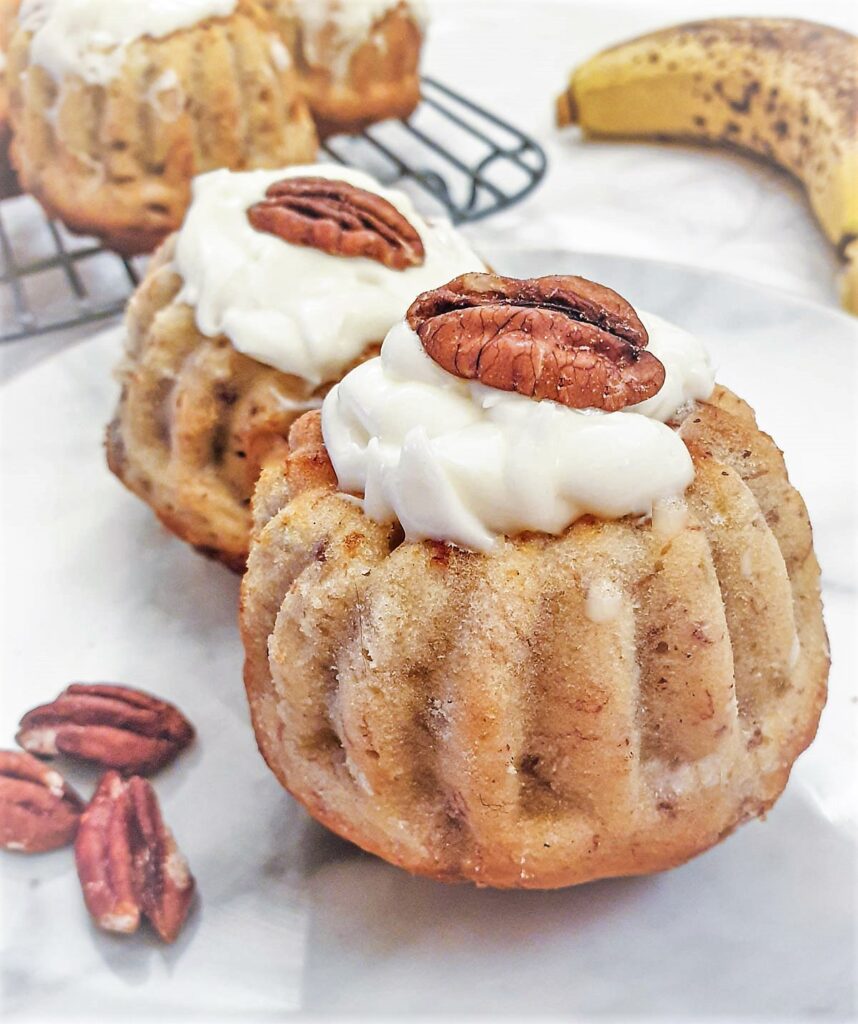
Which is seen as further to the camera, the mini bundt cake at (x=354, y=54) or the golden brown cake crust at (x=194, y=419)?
the mini bundt cake at (x=354, y=54)

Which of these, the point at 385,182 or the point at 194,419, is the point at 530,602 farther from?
the point at 385,182

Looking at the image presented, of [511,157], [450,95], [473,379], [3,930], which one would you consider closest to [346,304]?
[473,379]

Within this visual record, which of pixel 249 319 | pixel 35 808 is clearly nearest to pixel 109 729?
pixel 35 808

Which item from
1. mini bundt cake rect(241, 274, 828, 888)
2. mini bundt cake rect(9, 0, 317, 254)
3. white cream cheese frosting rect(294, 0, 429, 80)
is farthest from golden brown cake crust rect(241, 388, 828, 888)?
white cream cheese frosting rect(294, 0, 429, 80)

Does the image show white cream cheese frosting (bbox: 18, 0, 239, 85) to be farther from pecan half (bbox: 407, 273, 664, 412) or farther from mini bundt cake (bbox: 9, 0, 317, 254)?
pecan half (bbox: 407, 273, 664, 412)

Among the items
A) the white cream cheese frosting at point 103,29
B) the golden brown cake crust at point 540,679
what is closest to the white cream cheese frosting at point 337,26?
the white cream cheese frosting at point 103,29

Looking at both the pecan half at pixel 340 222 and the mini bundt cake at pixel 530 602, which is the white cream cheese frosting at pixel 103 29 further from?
the mini bundt cake at pixel 530 602

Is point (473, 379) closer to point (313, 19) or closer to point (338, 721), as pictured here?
point (338, 721)
